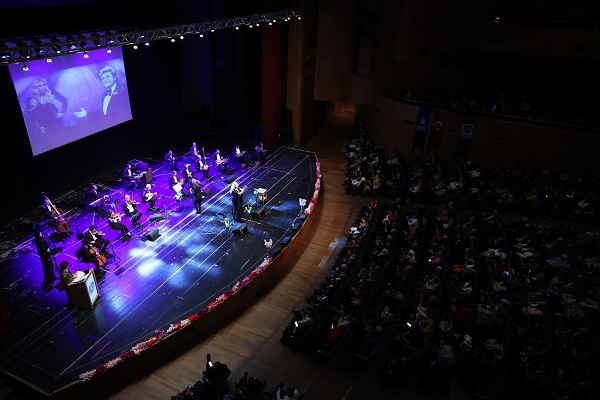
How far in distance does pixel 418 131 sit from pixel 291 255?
7.52 m

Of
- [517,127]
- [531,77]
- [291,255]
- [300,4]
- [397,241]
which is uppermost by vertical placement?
[300,4]

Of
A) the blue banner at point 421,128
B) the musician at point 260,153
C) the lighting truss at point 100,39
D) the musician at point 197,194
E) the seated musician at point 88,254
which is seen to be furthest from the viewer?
the blue banner at point 421,128

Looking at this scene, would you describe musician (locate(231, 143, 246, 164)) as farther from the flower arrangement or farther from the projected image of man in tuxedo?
the flower arrangement

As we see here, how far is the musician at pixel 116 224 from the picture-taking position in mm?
10031

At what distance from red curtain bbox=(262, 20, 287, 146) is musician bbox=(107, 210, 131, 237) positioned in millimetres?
7401

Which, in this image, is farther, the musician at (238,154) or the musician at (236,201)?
the musician at (238,154)

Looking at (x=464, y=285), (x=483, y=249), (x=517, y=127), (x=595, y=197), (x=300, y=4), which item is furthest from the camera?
(x=300, y=4)

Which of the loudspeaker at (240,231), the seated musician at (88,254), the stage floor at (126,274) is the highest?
the seated musician at (88,254)

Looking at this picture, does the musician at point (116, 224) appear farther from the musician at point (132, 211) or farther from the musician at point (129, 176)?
the musician at point (129, 176)

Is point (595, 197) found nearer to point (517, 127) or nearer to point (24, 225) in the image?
point (517, 127)

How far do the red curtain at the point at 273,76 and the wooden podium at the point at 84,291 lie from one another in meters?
9.53

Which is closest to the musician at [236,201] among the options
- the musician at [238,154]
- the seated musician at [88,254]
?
the musician at [238,154]

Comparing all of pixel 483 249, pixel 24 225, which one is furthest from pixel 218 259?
pixel 483 249

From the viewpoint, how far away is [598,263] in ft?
30.4
